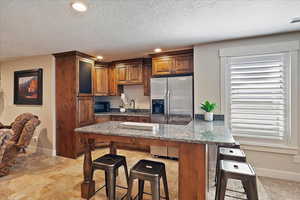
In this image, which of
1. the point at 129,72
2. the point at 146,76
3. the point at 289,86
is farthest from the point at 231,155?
the point at 129,72

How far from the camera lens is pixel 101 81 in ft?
14.2

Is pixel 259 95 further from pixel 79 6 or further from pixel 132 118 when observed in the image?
pixel 79 6

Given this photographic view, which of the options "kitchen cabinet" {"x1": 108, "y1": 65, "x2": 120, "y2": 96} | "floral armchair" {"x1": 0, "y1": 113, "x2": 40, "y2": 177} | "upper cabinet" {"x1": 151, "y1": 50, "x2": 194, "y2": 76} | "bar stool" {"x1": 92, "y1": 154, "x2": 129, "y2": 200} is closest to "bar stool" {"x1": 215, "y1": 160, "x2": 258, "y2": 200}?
"bar stool" {"x1": 92, "y1": 154, "x2": 129, "y2": 200}

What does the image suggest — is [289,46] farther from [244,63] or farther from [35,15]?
[35,15]

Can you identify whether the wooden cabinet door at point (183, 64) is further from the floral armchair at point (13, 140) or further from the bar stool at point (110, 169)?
the floral armchair at point (13, 140)

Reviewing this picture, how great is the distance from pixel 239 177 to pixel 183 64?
2.53 metres

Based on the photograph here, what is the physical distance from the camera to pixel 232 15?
6.39 ft

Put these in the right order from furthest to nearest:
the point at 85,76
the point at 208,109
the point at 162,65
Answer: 1. the point at 85,76
2. the point at 162,65
3. the point at 208,109

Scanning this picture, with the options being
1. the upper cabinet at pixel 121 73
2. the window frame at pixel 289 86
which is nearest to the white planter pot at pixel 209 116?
the window frame at pixel 289 86

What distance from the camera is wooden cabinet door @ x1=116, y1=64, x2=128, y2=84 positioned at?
167 inches

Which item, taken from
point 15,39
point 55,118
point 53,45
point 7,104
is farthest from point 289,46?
point 7,104

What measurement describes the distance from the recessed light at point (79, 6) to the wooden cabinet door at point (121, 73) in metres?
2.46

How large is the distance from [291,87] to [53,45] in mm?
4333

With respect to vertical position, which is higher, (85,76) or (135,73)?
(135,73)
